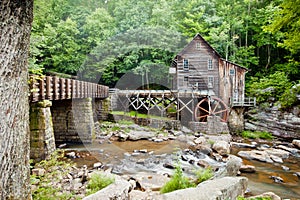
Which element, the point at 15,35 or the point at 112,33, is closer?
the point at 15,35

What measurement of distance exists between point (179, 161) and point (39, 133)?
517 centimetres

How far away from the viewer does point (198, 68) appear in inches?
763

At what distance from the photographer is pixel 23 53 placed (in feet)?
7.04

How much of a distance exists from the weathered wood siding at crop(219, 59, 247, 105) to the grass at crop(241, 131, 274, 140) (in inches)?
159

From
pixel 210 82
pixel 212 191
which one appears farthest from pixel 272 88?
pixel 212 191

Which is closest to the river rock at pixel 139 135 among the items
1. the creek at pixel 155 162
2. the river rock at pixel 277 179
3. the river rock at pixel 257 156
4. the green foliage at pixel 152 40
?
the creek at pixel 155 162

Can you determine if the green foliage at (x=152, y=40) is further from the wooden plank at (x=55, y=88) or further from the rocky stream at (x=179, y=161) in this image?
the wooden plank at (x=55, y=88)

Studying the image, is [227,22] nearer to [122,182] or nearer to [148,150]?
[148,150]

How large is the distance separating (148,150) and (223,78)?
38.8 feet

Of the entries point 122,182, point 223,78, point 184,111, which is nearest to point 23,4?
point 122,182

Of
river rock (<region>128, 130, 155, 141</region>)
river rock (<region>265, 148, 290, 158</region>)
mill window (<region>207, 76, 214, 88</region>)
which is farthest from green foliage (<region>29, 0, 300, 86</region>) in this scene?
river rock (<region>265, 148, 290, 158</region>)

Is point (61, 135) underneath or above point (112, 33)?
underneath

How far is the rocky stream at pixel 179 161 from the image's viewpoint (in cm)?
564

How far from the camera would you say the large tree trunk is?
78.1 inches
